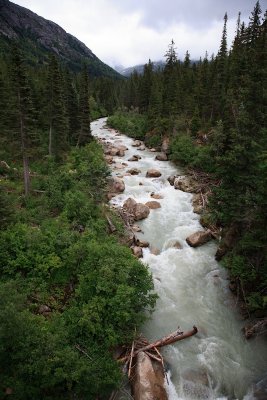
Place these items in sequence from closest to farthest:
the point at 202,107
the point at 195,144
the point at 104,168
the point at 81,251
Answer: the point at 81,251 < the point at 104,168 < the point at 195,144 < the point at 202,107

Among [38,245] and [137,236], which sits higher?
[38,245]

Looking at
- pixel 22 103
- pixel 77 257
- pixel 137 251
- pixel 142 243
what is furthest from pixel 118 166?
pixel 77 257

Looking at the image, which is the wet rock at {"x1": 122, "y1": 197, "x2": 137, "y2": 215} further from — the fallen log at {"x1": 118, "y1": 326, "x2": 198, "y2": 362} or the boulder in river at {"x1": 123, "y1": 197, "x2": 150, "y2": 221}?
the fallen log at {"x1": 118, "y1": 326, "x2": 198, "y2": 362}

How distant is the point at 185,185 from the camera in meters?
29.2

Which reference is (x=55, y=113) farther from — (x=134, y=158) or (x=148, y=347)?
(x=148, y=347)

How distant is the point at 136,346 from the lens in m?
12.3

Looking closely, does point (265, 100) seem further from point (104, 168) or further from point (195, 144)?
point (195, 144)

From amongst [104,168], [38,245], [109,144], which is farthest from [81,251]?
[109,144]

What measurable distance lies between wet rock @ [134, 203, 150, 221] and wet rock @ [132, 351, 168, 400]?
12.7m

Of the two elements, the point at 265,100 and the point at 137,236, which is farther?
the point at 137,236

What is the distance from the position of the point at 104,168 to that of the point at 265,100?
14.7 meters

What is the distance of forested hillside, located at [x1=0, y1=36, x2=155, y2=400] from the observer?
9.36 meters

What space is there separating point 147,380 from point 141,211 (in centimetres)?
1443

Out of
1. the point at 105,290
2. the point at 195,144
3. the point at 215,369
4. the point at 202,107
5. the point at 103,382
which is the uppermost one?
the point at 202,107
